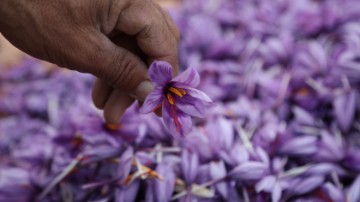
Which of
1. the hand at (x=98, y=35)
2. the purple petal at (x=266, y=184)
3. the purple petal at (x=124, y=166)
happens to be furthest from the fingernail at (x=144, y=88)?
the purple petal at (x=266, y=184)

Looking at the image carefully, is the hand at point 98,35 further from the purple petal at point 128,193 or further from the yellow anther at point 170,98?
the purple petal at point 128,193

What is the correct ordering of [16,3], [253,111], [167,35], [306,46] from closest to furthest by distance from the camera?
[16,3] < [167,35] < [253,111] < [306,46]

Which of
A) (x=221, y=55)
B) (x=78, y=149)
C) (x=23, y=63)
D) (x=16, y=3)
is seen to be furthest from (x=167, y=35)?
(x=23, y=63)

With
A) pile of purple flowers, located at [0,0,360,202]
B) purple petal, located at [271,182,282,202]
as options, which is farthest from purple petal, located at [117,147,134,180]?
purple petal, located at [271,182,282,202]

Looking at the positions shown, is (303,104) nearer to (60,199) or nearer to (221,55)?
(221,55)

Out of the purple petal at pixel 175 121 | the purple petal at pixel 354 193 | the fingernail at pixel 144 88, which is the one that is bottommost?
the purple petal at pixel 354 193

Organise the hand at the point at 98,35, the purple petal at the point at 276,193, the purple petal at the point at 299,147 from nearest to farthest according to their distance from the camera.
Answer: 1. the hand at the point at 98,35
2. the purple petal at the point at 276,193
3. the purple petal at the point at 299,147
